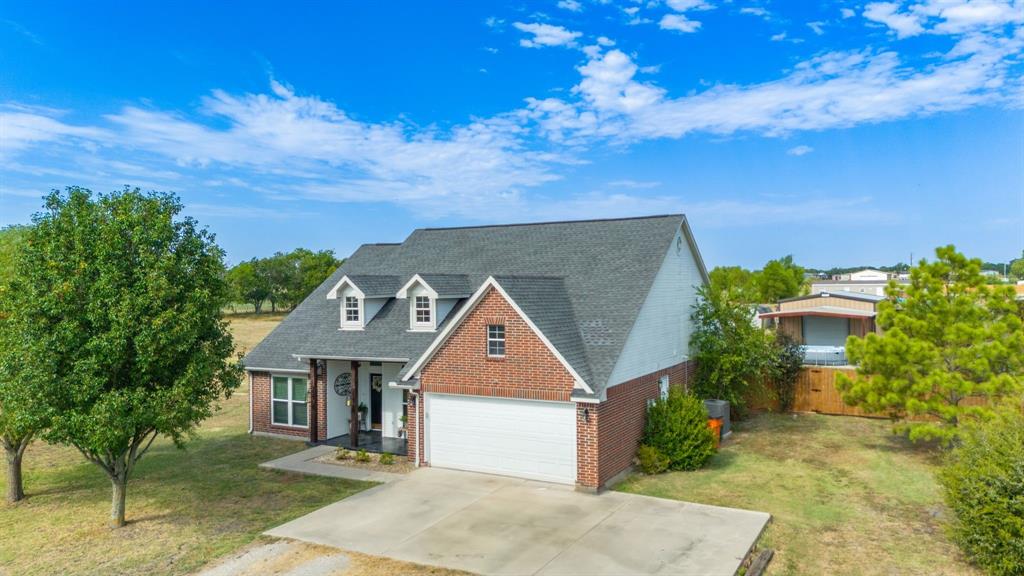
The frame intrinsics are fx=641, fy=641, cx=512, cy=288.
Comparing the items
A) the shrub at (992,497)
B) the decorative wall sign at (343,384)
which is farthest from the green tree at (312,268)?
the shrub at (992,497)

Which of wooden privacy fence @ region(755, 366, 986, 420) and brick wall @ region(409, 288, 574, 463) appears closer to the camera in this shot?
brick wall @ region(409, 288, 574, 463)

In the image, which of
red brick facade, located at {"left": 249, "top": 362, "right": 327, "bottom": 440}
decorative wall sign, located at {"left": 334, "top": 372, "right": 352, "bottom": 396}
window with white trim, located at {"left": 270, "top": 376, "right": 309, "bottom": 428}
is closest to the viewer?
red brick facade, located at {"left": 249, "top": 362, "right": 327, "bottom": 440}

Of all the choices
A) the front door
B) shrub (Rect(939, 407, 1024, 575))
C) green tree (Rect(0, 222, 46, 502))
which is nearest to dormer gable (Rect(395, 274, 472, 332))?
the front door

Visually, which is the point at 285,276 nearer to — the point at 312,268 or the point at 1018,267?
the point at 312,268

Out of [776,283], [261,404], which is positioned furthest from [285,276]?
[261,404]

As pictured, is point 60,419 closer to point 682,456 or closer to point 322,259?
point 682,456

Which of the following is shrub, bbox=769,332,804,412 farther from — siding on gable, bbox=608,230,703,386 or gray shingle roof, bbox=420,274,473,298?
gray shingle roof, bbox=420,274,473,298

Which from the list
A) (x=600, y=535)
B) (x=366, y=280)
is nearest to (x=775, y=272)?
(x=366, y=280)
